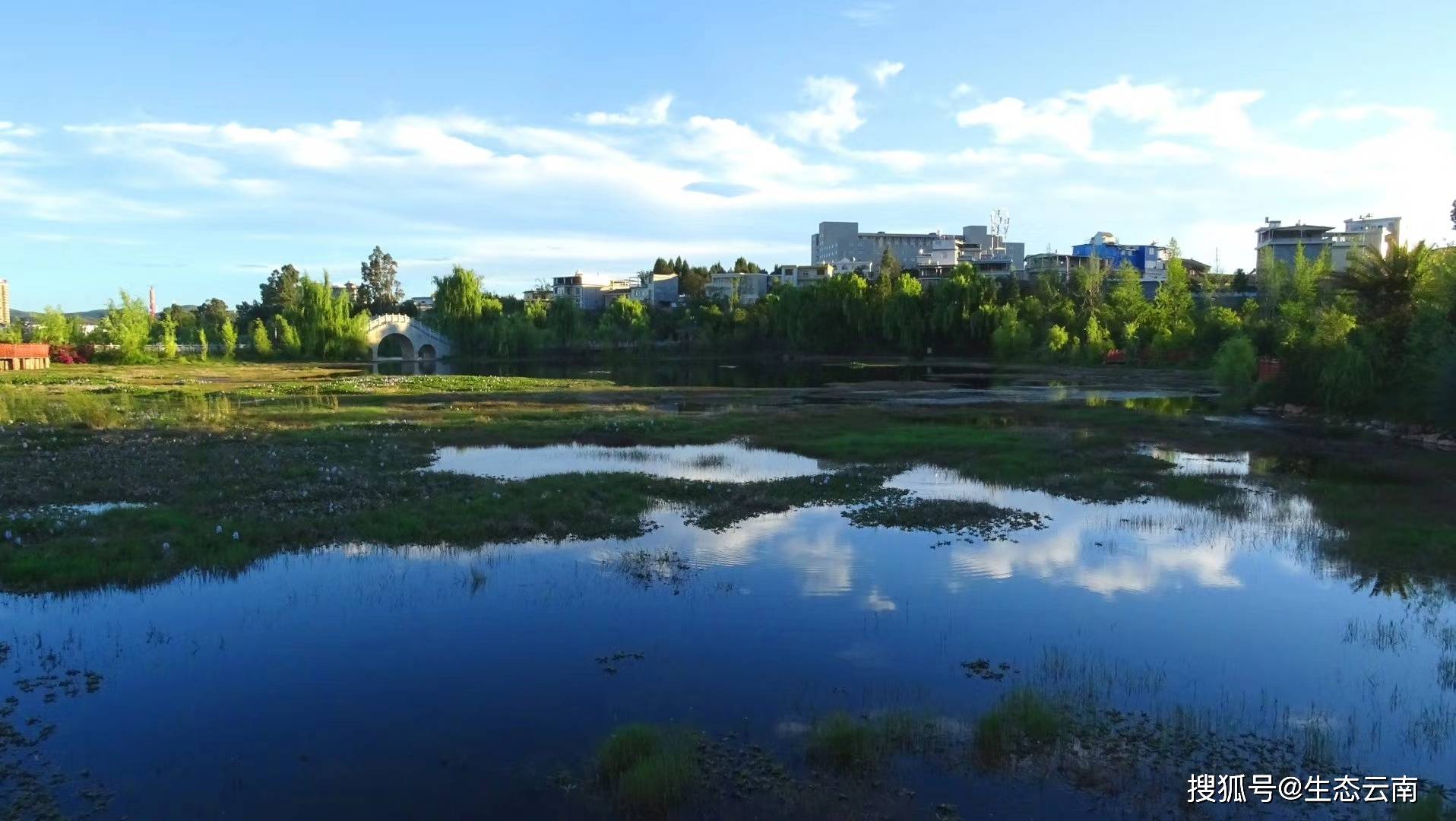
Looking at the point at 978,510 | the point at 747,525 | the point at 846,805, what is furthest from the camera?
the point at 978,510

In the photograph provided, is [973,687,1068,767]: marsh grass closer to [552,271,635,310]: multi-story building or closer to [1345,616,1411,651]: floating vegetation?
[1345,616,1411,651]: floating vegetation

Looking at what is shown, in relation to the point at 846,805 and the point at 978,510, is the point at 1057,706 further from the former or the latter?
the point at 978,510

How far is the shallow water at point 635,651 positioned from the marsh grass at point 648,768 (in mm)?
390

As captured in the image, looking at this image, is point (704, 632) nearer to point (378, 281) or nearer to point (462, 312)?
point (462, 312)

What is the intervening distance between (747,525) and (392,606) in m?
7.49

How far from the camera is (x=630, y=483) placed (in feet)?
71.2

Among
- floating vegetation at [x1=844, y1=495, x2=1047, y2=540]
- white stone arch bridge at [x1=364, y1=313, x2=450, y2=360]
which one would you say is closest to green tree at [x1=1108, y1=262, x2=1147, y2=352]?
floating vegetation at [x1=844, y1=495, x2=1047, y2=540]

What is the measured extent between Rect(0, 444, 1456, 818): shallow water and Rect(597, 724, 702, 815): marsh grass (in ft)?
1.28

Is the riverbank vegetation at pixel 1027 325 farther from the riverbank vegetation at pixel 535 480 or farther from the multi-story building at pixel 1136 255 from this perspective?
the multi-story building at pixel 1136 255

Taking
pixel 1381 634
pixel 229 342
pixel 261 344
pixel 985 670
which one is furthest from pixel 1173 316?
pixel 229 342

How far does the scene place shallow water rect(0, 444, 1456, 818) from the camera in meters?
8.15

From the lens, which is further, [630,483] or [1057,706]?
[630,483]

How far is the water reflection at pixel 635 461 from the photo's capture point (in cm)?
2383

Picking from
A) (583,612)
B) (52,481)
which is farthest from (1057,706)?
(52,481)
